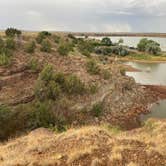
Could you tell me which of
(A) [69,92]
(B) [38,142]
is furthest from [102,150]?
(A) [69,92]

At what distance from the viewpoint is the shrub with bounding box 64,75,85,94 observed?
3059cm

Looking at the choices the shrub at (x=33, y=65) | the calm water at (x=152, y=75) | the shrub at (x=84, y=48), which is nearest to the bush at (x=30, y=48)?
the shrub at (x=33, y=65)

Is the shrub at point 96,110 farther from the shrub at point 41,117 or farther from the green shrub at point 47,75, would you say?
the shrub at point 41,117

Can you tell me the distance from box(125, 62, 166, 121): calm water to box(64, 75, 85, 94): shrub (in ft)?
21.1

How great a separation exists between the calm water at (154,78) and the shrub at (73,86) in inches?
253

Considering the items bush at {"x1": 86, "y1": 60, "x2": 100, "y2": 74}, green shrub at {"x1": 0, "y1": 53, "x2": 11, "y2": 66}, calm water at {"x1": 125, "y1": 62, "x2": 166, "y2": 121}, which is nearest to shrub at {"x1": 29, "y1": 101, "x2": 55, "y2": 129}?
green shrub at {"x1": 0, "y1": 53, "x2": 11, "y2": 66}

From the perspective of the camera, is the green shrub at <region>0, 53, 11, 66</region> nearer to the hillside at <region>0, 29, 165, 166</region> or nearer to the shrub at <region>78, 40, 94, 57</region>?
the hillside at <region>0, 29, 165, 166</region>

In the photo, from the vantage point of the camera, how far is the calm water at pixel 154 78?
33750 millimetres

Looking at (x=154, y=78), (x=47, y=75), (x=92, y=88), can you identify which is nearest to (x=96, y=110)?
(x=92, y=88)

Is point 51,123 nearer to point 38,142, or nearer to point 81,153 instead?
point 38,142

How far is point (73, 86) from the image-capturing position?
101 ft

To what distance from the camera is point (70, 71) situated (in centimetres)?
3481

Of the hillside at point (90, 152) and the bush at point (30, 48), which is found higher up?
the bush at point (30, 48)

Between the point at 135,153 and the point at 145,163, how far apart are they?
1.84 feet
